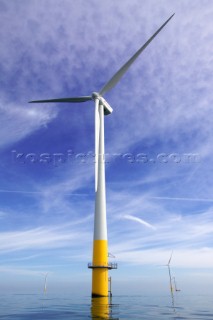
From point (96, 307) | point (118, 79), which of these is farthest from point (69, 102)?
point (96, 307)

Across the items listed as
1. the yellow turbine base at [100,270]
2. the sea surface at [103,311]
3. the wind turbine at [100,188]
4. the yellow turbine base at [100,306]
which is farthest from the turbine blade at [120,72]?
the sea surface at [103,311]

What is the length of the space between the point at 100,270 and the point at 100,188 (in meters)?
19.9

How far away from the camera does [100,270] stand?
242 ft

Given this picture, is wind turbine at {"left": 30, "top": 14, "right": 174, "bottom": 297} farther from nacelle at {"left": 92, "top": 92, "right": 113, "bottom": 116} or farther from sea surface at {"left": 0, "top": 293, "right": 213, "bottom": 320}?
sea surface at {"left": 0, "top": 293, "right": 213, "bottom": 320}

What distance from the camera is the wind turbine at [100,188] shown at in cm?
7375

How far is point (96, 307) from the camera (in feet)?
202

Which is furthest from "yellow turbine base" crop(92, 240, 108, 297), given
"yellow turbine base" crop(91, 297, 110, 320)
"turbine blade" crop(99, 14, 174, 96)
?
"turbine blade" crop(99, 14, 174, 96)

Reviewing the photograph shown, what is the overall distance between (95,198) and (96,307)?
26.7m

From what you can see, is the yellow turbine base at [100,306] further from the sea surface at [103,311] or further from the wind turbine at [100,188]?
the wind turbine at [100,188]

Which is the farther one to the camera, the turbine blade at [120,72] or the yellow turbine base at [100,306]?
the turbine blade at [120,72]

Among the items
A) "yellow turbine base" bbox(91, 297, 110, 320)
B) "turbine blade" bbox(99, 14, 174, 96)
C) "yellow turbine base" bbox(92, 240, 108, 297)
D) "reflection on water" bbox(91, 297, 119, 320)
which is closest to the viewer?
"reflection on water" bbox(91, 297, 119, 320)

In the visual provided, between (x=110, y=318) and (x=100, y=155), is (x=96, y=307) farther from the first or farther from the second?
(x=100, y=155)

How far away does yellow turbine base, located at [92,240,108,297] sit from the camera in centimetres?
7325

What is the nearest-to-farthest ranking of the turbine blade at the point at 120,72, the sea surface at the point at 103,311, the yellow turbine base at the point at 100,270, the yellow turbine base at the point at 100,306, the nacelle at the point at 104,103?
the sea surface at the point at 103,311
the yellow turbine base at the point at 100,306
the yellow turbine base at the point at 100,270
the turbine blade at the point at 120,72
the nacelle at the point at 104,103
